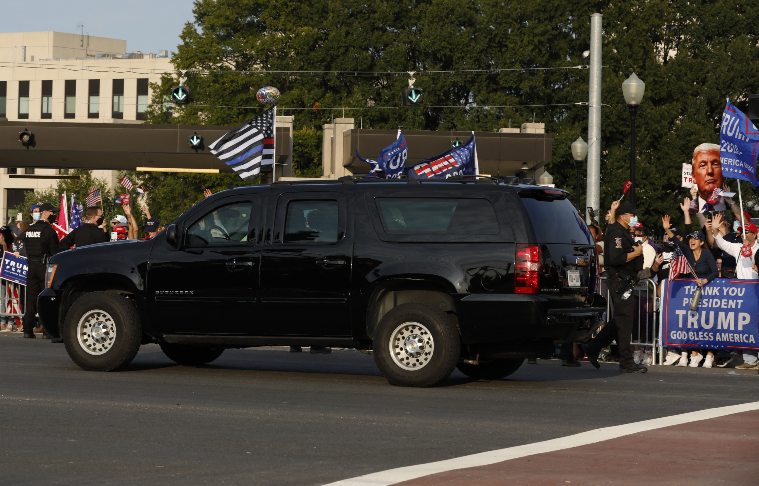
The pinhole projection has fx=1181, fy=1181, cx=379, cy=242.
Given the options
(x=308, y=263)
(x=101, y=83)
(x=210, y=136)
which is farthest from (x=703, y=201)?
(x=101, y=83)

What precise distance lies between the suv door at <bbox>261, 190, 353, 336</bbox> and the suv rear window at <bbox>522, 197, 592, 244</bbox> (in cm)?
181

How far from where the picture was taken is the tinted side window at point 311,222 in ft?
38.4

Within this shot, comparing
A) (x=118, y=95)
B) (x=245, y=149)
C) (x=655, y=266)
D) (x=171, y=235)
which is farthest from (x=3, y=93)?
(x=171, y=235)

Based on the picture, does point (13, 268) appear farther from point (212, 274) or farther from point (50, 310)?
point (212, 274)

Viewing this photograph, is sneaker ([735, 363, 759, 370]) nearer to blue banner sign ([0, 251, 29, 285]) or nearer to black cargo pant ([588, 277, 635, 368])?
black cargo pant ([588, 277, 635, 368])

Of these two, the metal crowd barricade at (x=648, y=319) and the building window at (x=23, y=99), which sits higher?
the building window at (x=23, y=99)

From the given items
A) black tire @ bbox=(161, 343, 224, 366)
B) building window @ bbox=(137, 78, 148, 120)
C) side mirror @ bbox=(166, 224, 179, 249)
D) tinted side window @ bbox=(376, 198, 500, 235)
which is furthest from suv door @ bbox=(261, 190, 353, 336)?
building window @ bbox=(137, 78, 148, 120)

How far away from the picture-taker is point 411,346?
11359 mm

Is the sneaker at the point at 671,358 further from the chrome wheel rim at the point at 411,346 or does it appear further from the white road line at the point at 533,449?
the chrome wheel rim at the point at 411,346

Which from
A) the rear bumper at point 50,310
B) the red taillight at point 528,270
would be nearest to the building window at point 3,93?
the rear bumper at point 50,310

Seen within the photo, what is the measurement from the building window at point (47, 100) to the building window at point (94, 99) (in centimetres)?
381

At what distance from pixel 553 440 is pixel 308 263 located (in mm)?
4084

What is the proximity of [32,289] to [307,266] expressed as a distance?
8.70 metres

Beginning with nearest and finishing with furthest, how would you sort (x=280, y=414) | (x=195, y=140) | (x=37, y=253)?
(x=280, y=414)
(x=37, y=253)
(x=195, y=140)
